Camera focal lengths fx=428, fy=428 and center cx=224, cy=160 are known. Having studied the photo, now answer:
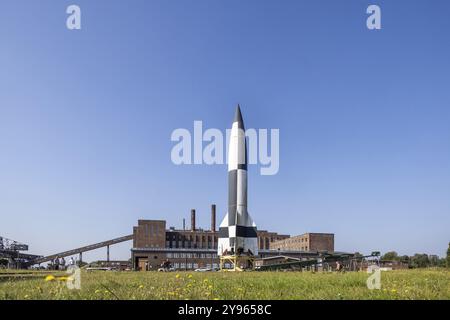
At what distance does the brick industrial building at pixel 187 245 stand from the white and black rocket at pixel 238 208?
6815 centimetres

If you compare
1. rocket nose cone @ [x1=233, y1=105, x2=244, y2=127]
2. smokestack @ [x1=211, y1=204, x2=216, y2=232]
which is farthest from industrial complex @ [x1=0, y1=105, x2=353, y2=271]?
rocket nose cone @ [x1=233, y1=105, x2=244, y2=127]

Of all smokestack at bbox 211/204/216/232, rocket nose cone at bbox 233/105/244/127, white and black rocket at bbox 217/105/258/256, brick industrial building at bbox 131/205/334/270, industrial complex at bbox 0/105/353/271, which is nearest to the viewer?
white and black rocket at bbox 217/105/258/256

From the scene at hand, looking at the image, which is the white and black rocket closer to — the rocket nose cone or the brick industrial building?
the rocket nose cone

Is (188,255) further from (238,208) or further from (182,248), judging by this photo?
(238,208)

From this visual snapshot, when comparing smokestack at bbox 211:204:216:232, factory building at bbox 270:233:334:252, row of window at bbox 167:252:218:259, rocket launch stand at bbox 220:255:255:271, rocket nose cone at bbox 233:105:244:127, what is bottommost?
row of window at bbox 167:252:218:259

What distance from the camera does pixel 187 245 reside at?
5586 inches

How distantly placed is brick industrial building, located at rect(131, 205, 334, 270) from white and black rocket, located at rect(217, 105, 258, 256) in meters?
68.2

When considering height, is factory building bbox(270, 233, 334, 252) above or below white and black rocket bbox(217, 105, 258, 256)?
below

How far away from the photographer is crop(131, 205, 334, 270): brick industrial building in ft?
413
